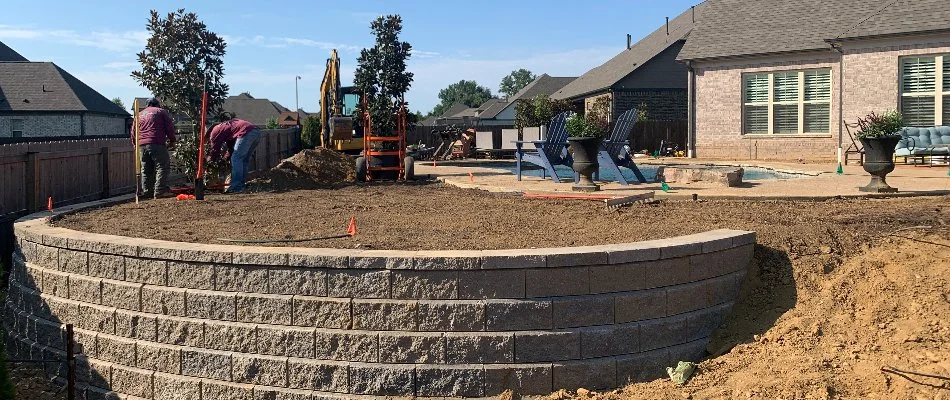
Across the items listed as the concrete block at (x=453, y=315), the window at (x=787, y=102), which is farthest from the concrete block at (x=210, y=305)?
the window at (x=787, y=102)

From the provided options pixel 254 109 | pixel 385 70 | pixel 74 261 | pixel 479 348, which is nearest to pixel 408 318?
pixel 479 348

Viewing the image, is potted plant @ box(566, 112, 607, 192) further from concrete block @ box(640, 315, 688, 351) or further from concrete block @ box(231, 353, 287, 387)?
concrete block @ box(231, 353, 287, 387)

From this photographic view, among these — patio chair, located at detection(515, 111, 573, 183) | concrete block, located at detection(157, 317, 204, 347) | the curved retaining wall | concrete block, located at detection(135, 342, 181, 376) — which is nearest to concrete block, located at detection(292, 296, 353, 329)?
the curved retaining wall

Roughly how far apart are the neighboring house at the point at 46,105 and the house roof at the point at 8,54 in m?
7.09

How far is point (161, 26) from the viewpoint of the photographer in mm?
15562

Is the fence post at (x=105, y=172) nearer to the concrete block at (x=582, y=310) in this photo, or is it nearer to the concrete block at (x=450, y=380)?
the concrete block at (x=450, y=380)

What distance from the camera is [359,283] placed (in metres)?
6.00

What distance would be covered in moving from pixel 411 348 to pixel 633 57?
118 feet

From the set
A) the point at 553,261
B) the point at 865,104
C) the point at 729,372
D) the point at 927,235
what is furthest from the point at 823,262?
the point at 865,104

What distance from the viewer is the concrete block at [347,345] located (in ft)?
19.6

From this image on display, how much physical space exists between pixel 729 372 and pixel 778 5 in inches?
889

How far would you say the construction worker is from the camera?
1190cm

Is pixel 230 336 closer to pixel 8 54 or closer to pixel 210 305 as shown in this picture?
pixel 210 305

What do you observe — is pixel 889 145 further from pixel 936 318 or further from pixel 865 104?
pixel 865 104
